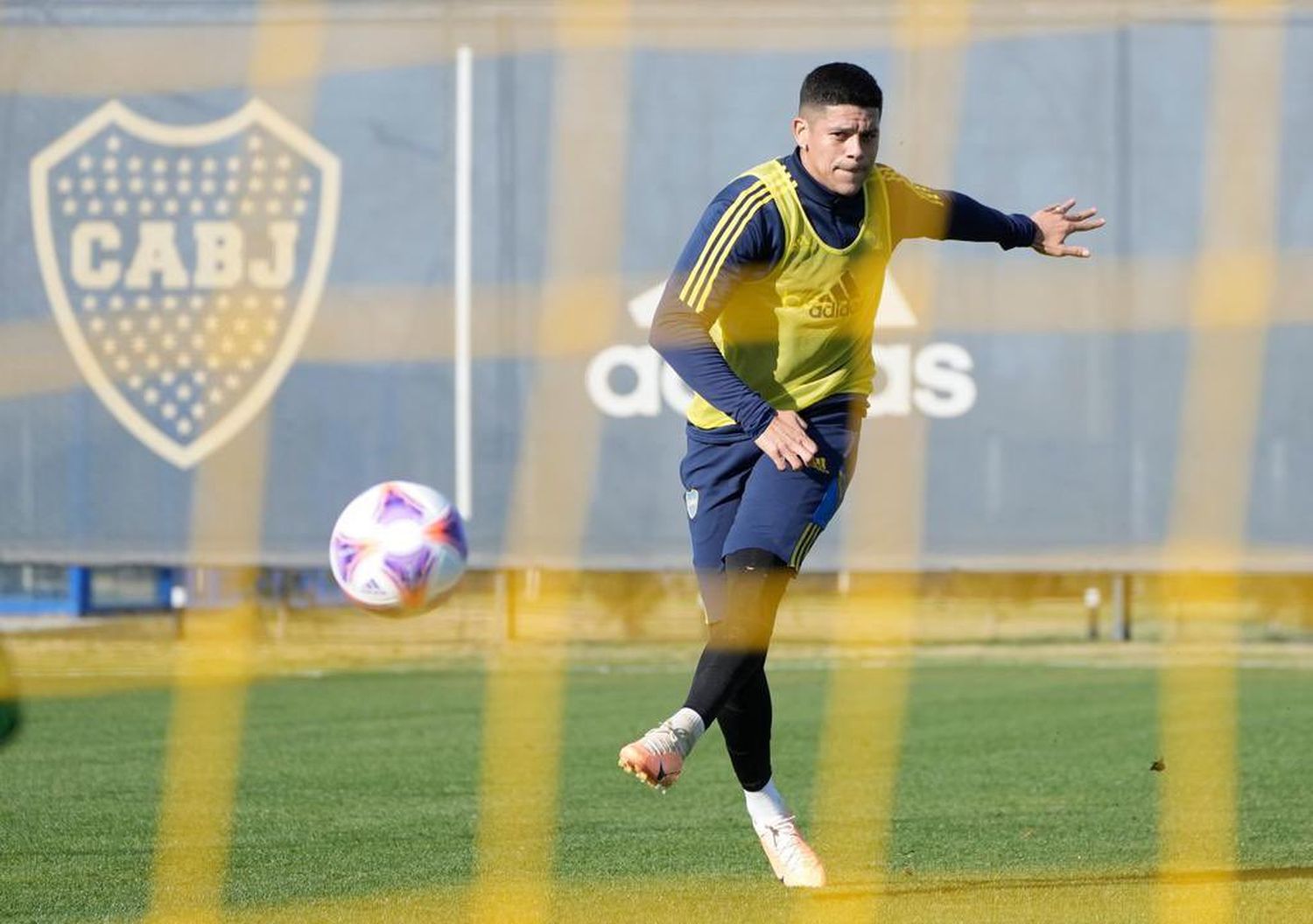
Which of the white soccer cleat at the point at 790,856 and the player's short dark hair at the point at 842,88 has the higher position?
the player's short dark hair at the point at 842,88

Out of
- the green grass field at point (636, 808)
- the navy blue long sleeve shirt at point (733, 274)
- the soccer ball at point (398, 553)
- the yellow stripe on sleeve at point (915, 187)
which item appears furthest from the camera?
the soccer ball at point (398, 553)

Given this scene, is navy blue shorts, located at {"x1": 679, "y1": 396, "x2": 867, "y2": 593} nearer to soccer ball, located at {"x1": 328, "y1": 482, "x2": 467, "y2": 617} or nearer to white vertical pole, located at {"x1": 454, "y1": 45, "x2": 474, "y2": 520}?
soccer ball, located at {"x1": 328, "y1": 482, "x2": 467, "y2": 617}

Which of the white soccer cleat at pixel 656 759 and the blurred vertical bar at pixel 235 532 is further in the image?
the blurred vertical bar at pixel 235 532

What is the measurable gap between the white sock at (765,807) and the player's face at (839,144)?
1.48 meters

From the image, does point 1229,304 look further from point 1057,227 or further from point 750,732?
point 750,732

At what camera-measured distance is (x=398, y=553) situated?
6113mm

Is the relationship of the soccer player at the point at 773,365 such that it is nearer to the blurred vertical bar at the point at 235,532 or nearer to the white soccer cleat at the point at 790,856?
the white soccer cleat at the point at 790,856

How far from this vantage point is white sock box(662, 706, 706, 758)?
476 cm


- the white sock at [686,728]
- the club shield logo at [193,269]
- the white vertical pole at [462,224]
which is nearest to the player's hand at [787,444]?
the white sock at [686,728]

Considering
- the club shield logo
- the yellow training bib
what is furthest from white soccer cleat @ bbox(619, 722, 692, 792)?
the club shield logo

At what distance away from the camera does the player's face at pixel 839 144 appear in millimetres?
5090

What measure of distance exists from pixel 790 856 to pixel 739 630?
0.57 m

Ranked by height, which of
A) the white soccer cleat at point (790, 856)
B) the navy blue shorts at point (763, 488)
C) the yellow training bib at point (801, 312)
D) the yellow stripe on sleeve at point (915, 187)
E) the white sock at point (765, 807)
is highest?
the yellow stripe on sleeve at point (915, 187)

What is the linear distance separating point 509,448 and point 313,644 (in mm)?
2470
